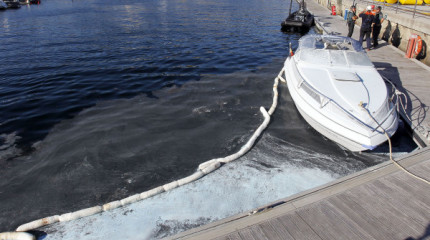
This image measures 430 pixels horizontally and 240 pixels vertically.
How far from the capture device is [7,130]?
33.3 ft

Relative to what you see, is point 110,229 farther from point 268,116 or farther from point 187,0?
point 187,0

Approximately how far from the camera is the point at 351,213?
513 cm

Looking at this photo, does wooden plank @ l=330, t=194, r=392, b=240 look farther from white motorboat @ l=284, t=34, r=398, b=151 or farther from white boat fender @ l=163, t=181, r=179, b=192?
white boat fender @ l=163, t=181, r=179, b=192

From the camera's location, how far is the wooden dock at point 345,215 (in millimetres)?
4719

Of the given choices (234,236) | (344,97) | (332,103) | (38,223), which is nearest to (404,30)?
(344,97)

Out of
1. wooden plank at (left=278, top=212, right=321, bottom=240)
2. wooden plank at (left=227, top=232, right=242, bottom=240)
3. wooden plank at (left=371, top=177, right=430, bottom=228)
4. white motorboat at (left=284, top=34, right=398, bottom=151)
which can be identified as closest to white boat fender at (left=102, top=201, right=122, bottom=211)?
wooden plank at (left=227, top=232, right=242, bottom=240)

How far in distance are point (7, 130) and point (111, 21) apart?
87.1 feet

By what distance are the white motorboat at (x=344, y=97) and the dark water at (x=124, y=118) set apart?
0.80 m

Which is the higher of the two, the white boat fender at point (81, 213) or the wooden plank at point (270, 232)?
the wooden plank at point (270, 232)

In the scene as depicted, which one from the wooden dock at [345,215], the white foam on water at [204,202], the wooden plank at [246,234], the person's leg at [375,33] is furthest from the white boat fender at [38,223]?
the person's leg at [375,33]

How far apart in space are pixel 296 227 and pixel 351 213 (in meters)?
1.17

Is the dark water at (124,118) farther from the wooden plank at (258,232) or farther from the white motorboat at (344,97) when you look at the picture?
Answer: the wooden plank at (258,232)

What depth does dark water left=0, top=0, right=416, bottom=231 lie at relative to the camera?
755 centimetres

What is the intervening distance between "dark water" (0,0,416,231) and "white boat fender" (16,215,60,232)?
0.47 m
